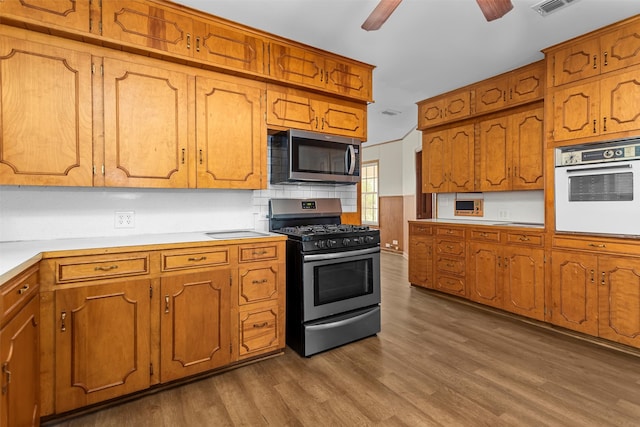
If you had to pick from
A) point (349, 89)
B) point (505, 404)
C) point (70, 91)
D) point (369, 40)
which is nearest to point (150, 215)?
point (70, 91)

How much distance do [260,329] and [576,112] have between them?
10.8ft

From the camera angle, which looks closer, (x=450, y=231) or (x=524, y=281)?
(x=524, y=281)

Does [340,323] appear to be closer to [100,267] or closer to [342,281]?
[342,281]

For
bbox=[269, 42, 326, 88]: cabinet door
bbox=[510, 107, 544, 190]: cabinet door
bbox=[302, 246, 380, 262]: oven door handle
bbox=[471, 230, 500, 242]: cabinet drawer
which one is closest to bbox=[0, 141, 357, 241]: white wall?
bbox=[302, 246, 380, 262]: oven door handle

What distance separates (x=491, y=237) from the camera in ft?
11.6

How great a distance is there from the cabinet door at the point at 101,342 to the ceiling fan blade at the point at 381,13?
218 cm

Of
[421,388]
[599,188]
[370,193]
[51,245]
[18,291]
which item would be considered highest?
[370,193]

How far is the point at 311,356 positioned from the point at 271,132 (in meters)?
1.92

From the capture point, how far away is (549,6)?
7.64ft

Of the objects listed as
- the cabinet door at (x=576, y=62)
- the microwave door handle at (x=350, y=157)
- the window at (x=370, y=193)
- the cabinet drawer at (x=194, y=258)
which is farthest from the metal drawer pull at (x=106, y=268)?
the window at (x=370, y=193)

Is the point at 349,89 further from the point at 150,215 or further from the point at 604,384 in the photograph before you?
the point at 604,384

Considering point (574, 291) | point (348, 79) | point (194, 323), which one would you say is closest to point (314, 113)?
point (348, 79)

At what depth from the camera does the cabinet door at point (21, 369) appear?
120cm

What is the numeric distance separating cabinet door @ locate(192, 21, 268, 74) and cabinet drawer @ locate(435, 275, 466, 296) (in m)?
3.12
